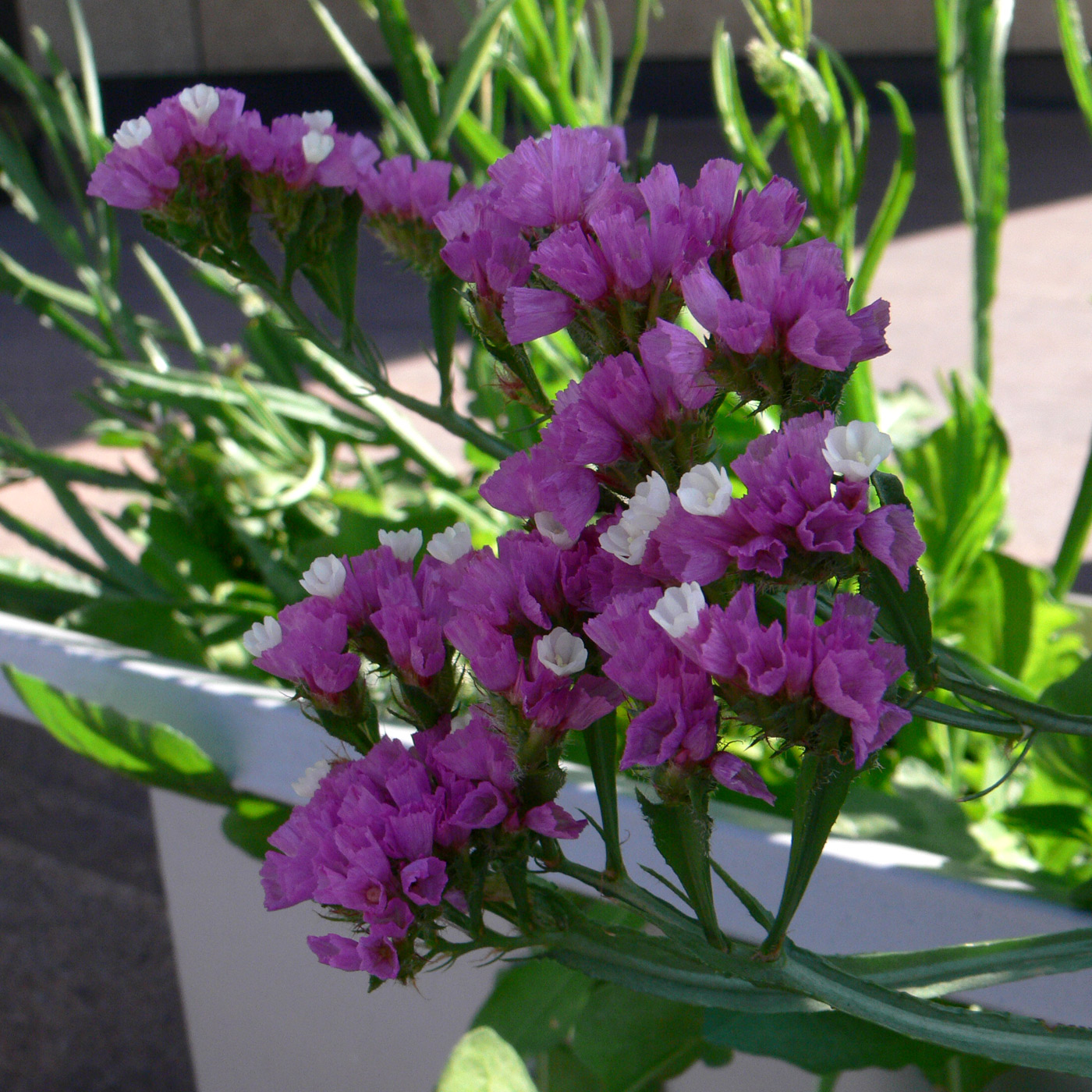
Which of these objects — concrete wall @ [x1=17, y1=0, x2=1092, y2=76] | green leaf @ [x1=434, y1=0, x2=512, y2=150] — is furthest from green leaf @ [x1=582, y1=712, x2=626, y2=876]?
concrete wall @ [x1=17, y1=0, x2=1092, y2=76]

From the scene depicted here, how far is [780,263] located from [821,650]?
0.05 metres

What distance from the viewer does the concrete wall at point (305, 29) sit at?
9.54 ft

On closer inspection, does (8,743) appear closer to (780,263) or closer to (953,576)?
(953,576)

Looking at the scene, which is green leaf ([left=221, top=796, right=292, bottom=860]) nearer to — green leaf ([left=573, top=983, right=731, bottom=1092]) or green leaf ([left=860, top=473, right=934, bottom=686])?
green leaf ([left=573, top=983, right=731, bottom=1092])

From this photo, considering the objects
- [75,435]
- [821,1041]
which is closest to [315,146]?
[821,1041]

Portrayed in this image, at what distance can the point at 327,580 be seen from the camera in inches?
7.2

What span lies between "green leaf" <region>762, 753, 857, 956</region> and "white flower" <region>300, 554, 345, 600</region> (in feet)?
0.23

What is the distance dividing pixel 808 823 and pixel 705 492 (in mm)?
44

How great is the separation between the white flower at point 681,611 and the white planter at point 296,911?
14 centimetres

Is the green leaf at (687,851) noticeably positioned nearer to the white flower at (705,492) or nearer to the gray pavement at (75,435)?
the white flower at (705,492)

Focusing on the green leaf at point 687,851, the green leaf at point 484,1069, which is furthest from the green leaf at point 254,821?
the green leaf at point 687,851

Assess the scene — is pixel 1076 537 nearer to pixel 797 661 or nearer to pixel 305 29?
pixel 797 661

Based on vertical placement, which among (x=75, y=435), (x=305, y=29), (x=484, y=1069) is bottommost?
(x=305, y=29)

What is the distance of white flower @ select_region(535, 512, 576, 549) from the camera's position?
0.52 feet
